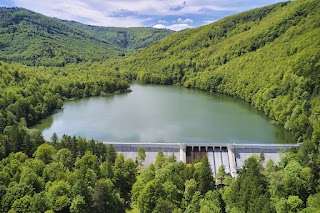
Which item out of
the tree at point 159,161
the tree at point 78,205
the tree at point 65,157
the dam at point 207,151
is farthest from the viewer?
the dam at point 207,151

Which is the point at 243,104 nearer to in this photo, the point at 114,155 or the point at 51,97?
the point at 51,97

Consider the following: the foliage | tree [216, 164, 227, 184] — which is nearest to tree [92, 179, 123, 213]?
the foliage

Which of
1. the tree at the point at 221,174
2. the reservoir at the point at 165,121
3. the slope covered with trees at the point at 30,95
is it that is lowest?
the tree at the point at 221,174

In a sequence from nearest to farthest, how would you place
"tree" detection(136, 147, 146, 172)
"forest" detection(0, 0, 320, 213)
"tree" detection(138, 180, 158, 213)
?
"forest" detection(0, 0, 320, 213)
"tree" detection(138, 180, 158, 213)
"tree" detection(136, 147, 146, 172)

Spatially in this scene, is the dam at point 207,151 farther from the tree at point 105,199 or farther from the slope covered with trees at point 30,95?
the tree at point 105,199

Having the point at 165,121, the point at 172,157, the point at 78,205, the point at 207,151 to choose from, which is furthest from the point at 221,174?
the point at 165,121

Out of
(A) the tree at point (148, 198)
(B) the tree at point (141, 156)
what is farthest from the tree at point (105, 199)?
(B) the tree at point (141, 156)

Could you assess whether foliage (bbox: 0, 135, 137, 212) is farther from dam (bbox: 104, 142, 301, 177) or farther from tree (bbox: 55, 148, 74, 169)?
dam (bbox: 104, 142, 301, 177)
